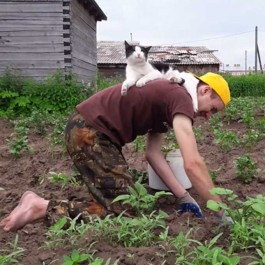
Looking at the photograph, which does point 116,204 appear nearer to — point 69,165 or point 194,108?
point 194,108

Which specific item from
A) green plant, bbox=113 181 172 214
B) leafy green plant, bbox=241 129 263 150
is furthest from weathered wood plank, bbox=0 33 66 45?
green plant, bbox=113 181 172 214

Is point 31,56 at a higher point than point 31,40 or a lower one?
lower

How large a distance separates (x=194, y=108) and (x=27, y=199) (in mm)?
Result: 1363

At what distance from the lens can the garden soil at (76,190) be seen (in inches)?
94.7

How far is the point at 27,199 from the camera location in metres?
3.47

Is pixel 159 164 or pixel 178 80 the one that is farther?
pixel 159 164

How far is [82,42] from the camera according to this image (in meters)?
14.7

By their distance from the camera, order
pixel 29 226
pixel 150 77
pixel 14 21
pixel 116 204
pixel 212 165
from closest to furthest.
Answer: pixel 29 226 < pixel 116 204 < pixel 150 77 < pixel 212 165 < pixel 14 21

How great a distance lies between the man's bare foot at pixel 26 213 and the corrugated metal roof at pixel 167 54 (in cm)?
2629

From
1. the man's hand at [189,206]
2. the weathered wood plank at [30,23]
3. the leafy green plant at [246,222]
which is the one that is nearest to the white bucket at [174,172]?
the man's hand at [189,206]

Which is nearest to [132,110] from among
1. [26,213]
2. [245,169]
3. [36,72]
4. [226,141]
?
[26,213]

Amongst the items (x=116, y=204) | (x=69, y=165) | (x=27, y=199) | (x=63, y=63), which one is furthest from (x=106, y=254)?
(x=63, y=63)

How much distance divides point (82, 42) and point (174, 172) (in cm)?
1118

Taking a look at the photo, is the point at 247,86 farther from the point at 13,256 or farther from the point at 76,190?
the point at 13,256
